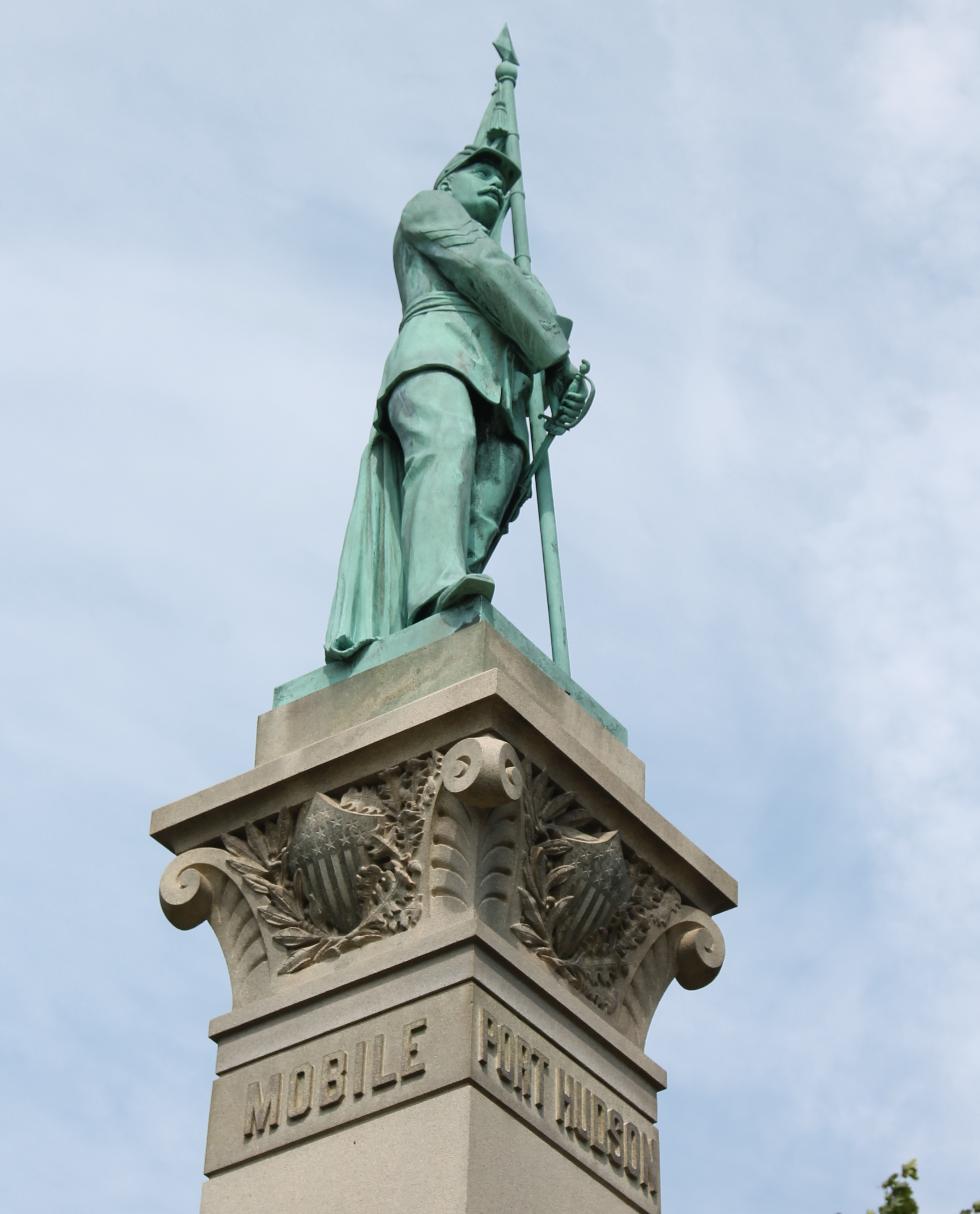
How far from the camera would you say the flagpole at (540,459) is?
15.1m

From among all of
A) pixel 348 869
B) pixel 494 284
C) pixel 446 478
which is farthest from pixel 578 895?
pixel 494 284

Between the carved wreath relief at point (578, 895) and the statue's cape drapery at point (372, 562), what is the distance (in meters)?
1.70

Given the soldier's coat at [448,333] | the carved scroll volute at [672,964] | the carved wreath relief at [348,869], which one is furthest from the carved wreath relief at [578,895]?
the soldier's coat at [448,333]

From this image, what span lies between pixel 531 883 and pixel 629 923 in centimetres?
91

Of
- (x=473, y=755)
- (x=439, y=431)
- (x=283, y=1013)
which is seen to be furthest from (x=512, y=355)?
(x=283, y=1013)

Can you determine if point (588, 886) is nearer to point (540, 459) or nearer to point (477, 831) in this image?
point (477, 831)

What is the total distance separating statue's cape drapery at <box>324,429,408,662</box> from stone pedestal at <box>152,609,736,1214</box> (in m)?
0.39

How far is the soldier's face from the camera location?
55.1 feet

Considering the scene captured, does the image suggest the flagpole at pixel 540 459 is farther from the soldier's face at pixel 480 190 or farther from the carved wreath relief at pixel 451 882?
the carved wreath relief at pixel 451 882

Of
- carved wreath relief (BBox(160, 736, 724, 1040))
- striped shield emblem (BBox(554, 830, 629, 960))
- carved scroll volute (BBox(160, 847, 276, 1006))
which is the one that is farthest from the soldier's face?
carved scroll volute (BBox(160, 847, 276, 1006))

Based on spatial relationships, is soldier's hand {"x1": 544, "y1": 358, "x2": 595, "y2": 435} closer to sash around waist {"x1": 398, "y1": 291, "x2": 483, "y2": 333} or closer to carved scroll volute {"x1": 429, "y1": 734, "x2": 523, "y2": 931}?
sash around waist {"x1": 398, "y1": 291, "x2": 483, "y2": 333}

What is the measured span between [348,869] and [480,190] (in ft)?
18.5

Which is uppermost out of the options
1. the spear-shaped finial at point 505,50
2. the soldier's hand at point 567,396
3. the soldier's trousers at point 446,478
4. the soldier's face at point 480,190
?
the spear-shaped finial at point 505,50

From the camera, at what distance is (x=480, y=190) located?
16.8 meters
